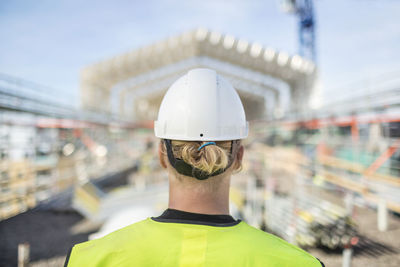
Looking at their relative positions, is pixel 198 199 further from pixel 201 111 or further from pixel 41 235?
pixel 41 235

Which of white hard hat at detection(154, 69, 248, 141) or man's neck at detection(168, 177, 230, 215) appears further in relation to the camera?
white hard hat at detection(154, 69, 248, 141)

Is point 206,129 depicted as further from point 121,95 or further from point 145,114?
point 145,114

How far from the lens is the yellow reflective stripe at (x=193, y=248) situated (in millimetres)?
831

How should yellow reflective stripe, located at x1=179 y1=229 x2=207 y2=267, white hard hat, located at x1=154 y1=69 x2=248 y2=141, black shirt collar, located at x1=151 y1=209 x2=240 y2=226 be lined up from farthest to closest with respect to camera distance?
white hard hat, located at x1=154 y1=69 x2=248 y2=141, black shirt collar, located at x1=151 y1=209 x2=240 y2=226, yellow reflective stripe, located at x1=179 y1=229 x2=207 y2=267

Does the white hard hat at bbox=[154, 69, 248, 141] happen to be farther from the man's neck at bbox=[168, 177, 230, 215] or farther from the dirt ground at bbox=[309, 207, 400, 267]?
the dirt ground at bbox=[309, 207, 400, 267]

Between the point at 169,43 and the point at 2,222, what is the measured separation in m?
16.8

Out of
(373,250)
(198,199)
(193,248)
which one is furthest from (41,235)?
(373,250)

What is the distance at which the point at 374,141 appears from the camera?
7.42 metres

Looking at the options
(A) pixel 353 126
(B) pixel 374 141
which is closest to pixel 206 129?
(B) pixel 374 141

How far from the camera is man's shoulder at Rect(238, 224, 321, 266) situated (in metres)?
0.90

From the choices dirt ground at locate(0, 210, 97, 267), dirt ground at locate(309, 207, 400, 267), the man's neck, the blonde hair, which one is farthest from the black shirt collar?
dirt ground at locate(0, 210, 97, 267)

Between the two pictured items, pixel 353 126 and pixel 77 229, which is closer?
pixel 77 229

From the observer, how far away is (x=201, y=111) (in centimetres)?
127

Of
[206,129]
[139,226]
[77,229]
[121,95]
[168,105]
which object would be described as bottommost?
[77,229]
